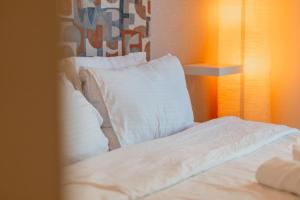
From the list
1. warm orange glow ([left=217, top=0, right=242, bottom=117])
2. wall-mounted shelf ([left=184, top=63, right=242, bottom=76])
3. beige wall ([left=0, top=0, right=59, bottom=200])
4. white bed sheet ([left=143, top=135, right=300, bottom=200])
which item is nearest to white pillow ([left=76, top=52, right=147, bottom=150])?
white bed sheet ([left=143, top=135, right=300, bottom=200])

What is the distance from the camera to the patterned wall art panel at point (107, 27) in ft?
7.10

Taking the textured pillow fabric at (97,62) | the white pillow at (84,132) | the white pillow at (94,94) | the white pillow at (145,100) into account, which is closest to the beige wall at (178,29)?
A: the textured pillow fabric at (97,62)

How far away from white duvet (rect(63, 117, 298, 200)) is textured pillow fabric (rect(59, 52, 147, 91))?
41cm

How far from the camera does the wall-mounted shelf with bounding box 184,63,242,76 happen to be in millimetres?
2850

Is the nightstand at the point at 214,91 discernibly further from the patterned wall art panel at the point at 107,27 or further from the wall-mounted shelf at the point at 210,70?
the patterned wall art panel at the point at 107,27

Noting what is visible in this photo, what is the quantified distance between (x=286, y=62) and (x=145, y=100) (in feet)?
5.11

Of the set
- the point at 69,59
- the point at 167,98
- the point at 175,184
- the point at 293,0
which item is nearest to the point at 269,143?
the point at 167,98

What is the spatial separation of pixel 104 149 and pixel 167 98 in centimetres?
49

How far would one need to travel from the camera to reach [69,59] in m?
2.00

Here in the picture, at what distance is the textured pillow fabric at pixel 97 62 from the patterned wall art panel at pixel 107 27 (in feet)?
0.23

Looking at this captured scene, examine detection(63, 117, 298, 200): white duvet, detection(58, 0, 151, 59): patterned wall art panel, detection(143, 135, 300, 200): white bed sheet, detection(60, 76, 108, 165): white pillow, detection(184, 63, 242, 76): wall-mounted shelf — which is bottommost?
detection(143, 135, 300, 200): white bed sheet

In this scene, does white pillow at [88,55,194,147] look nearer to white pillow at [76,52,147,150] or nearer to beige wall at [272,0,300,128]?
white pillow at [76,52,147,150]

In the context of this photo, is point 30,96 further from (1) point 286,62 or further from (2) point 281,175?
(1) point 286,62

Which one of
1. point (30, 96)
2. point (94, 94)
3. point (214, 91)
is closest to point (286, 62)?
point (214, 91)
